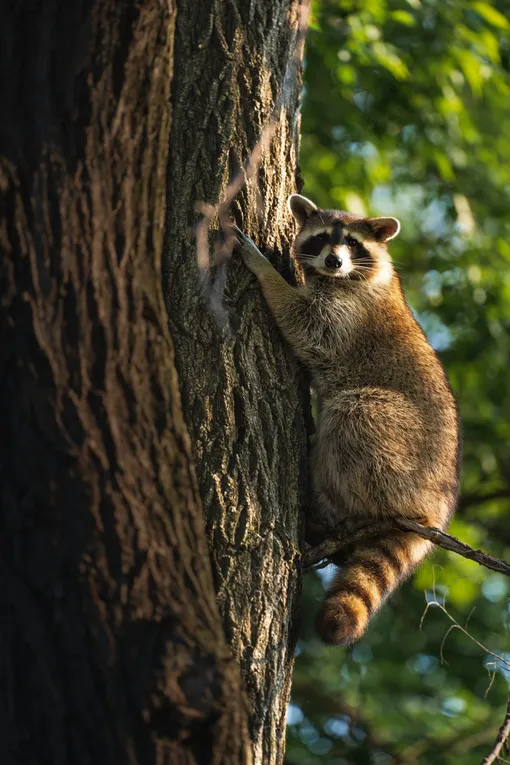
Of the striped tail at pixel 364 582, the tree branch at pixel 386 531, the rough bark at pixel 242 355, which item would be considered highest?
the rough bark at pixel 242 355

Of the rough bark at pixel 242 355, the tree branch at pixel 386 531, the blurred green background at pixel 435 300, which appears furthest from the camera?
the blurred green background at pixel 435 300

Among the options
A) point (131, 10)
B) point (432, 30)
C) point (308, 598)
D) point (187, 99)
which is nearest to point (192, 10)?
point (187, 99)

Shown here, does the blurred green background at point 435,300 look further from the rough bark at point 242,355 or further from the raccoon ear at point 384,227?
the rough bark at point 242,355

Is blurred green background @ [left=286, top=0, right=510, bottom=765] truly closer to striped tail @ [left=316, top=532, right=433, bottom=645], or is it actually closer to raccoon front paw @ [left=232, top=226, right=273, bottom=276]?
striped tail @ [left=316, top=532, right=433, bottom=645]

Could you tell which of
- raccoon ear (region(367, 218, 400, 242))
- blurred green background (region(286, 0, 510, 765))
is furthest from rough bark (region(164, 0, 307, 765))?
blurred green background (region(286, 0, 510, 765))

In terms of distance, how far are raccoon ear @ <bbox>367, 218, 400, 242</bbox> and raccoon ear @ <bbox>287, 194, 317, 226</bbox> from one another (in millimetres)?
470

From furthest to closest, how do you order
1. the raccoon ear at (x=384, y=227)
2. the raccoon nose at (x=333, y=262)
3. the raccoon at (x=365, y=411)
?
the raccoon ear at (x=384, y=227) → the raccoon nose at (x=333, y=262) → the raccoon at (x=365, y=411)

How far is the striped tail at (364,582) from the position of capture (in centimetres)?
333

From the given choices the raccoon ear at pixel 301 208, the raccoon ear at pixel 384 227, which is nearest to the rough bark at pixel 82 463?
the raccoon ear at pixel 301 208

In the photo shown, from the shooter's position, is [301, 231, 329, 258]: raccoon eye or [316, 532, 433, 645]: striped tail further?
[301, 231, 329, 258]: raccoon eye

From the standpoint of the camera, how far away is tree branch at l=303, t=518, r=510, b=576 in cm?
319

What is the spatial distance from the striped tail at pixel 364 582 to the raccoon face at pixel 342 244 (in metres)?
1.39

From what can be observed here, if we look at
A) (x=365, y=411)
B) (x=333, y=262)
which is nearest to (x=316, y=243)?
(x=333, y=262)

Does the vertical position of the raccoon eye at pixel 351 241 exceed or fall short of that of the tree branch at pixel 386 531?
it exceeds it
